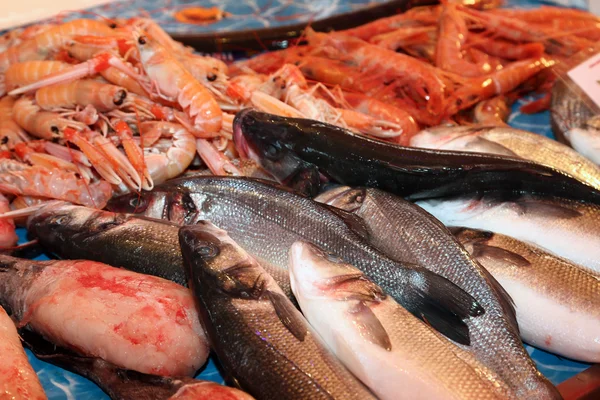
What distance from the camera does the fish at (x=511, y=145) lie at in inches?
118

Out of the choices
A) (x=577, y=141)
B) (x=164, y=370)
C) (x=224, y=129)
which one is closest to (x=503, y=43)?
(x=577, y=141)

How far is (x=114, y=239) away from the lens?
245 cm

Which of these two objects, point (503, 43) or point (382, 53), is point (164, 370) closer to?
point (382, 53)

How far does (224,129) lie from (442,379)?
6.12ft

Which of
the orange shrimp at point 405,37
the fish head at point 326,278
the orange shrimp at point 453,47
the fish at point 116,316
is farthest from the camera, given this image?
the orange shrimp at point 405,37

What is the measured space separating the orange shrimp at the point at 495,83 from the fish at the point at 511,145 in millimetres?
540

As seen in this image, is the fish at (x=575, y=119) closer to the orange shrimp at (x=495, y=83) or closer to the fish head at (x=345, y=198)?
the orange shrimp at (x=495, y=83)

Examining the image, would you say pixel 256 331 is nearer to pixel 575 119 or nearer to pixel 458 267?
pixel 458 267

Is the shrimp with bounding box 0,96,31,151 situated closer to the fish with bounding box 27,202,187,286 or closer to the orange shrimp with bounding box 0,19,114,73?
the orange shrimp with bounding box 0,19,114,73

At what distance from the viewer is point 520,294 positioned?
89.7 inches

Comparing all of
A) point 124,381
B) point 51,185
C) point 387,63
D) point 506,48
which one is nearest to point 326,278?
point 124,381

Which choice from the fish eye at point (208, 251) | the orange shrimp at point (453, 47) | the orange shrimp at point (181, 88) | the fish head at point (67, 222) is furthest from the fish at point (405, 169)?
the orange shrimp at point (453, 47)

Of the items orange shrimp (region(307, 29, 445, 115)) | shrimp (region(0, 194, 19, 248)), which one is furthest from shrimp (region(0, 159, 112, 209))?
orange shrimp (region(307, 29, 445, 115))

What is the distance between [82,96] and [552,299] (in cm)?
244
